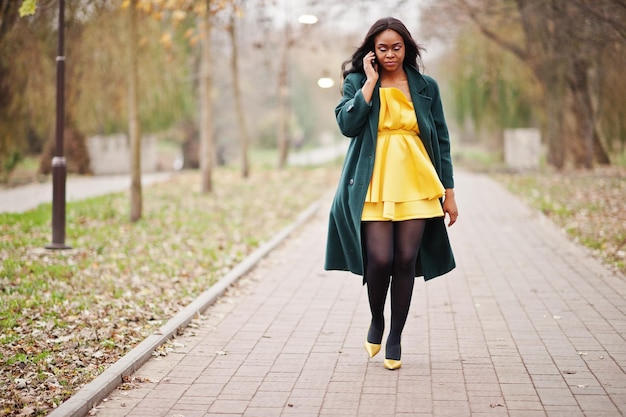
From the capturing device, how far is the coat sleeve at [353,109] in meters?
5.12

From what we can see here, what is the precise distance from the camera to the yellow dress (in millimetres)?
5168

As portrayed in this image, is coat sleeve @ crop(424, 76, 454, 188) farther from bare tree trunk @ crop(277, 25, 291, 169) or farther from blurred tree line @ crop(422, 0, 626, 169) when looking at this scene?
bare tree trunk @ crop(277, 25, 291, 169)

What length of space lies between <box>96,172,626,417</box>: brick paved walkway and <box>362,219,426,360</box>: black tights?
14.5 inches

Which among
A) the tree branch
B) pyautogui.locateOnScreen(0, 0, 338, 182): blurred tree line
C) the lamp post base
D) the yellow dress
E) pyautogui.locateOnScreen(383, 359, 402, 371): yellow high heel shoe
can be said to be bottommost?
pyautogui.locateOnScreen(383, 359, 402, 371): yellow high heel shoe

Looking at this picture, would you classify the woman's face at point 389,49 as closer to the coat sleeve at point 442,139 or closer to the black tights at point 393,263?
the coat sleeve at point 442,139

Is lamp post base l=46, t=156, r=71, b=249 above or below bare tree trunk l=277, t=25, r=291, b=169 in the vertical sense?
below

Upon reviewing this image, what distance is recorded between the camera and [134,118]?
13.5 metres

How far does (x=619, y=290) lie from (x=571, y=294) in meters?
0.50

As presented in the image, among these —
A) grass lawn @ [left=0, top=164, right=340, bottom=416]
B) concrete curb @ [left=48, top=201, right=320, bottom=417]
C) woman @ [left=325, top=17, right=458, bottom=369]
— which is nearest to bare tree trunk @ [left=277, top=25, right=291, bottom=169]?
grass lawn @ [left=0, top=164, right=340, bottom=416]

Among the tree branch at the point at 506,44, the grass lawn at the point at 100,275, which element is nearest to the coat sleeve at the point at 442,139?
the grass lawn at the point at 100,275

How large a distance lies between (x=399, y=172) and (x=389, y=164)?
76 mm

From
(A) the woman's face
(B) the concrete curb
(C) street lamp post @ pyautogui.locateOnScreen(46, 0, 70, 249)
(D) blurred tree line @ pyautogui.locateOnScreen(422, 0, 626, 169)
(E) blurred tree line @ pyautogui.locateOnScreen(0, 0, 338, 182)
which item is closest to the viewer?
(B) the concrete curb

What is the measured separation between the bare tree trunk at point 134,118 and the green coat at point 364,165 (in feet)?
27.7

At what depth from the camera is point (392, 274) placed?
5.36 metres
